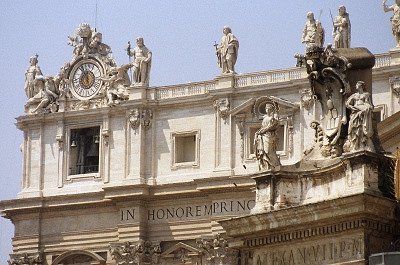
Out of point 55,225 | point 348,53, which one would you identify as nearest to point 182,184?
point 55,225

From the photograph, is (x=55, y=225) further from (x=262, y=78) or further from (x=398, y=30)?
(x=398, y=30)

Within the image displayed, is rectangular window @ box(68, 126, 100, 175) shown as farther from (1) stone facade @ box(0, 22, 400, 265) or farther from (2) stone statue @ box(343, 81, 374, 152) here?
(2) stone statue @ box(343, 81, 374, 152)

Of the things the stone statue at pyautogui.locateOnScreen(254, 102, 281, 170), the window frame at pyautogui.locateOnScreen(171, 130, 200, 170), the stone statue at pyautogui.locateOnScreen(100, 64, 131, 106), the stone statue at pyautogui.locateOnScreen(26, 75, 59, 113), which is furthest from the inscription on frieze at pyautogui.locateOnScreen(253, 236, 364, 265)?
the stone statue at pyautogui.locateOnScreen(26, 75, 59, 113)

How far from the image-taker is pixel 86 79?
7788cm

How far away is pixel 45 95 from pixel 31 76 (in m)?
2.21

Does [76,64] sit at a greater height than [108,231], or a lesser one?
greater

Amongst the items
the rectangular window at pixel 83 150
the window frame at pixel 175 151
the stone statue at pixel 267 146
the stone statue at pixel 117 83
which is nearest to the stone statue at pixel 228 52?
the window frame at pixel 175 151

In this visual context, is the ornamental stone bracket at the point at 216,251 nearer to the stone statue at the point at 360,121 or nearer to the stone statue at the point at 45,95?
the stone statue at the point at 45,95

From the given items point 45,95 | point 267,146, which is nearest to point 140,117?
point 45,95

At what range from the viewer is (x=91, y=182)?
75.9 m

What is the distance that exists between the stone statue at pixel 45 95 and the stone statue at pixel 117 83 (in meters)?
2.66

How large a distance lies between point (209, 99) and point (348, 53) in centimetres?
4289

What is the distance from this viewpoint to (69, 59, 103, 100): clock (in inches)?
3051

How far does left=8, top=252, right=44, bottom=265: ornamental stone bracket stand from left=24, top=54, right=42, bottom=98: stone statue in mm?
7746
